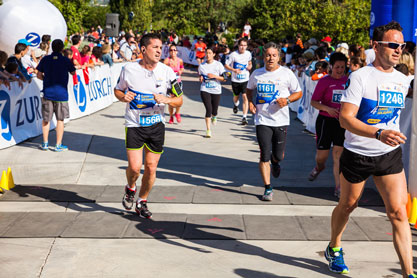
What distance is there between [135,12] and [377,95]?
5921cm

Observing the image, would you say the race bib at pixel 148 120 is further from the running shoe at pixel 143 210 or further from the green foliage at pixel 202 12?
the green foliage at pixel 202 12

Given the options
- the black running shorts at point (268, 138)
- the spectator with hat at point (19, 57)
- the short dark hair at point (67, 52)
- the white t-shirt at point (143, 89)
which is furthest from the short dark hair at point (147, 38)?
the short dark hair at point (67, 52)

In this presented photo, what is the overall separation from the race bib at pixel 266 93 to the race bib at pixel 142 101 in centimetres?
171

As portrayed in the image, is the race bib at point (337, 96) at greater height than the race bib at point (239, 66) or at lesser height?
greater

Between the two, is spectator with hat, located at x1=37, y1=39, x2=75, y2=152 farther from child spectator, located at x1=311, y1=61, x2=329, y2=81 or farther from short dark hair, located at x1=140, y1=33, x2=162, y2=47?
child spectator, located at x1=311, y1=61, x2=329, y2=81

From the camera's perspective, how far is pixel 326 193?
8.27 meters

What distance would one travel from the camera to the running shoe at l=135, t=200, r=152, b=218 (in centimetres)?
698

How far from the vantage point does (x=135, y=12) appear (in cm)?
6191

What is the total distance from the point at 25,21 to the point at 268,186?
13.6m

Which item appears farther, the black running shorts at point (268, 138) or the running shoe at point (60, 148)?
→ the running shoe at point (60, 148)

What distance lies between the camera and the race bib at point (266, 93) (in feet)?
25.7

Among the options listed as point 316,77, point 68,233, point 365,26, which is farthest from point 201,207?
point 365,26

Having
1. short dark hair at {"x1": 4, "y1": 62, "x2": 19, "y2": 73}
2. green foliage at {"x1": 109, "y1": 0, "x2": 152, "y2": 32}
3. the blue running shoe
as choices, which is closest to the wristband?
the blue running shoe

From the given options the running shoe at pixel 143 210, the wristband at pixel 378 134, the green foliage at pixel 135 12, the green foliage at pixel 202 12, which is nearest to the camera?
the wristband at pixel 378 134
